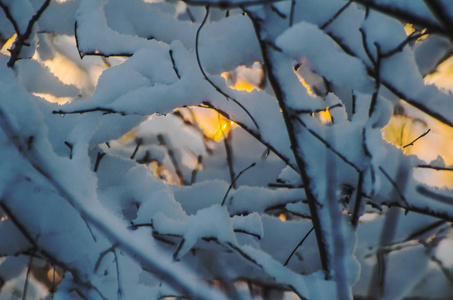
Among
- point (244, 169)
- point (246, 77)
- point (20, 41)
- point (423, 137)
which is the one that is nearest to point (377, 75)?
point (244, 169)

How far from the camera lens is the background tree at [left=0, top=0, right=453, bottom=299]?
2.64 feet

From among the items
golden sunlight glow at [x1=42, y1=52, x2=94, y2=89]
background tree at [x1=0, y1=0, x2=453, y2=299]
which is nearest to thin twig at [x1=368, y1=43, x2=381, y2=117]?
background tree at [x1=0, y1=0, x2=453, y2=299]

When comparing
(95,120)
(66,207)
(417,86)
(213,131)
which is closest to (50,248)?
(66,207)

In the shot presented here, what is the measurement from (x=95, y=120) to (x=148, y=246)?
398 mm

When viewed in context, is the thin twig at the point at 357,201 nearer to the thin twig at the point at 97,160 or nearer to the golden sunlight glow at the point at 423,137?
the golden sunlight glow at the point at 423,137

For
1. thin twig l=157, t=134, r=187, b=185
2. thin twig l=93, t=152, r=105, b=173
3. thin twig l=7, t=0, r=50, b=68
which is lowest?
thin twig l=157, t=134, r=187, b=185

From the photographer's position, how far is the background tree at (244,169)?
806mm

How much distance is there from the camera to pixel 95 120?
41.3 inches

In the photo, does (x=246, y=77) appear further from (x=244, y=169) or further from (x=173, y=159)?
(x=244, y=169)

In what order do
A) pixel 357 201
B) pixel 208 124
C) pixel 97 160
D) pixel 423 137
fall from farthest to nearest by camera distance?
pixel 208 124
pixel 423 137
pixel 97 160
pixel 357 201

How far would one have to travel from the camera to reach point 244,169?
106cm

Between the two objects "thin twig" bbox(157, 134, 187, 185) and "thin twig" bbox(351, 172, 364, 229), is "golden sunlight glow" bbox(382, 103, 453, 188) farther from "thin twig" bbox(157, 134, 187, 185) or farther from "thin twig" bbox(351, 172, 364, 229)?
"thin twig" bbox(157, 134, 187, 185)

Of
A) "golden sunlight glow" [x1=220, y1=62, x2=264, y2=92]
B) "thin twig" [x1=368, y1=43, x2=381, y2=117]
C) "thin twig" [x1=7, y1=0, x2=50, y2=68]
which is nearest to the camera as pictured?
"thin twig" [x1=368, y1=43, x2=381, y2=117]

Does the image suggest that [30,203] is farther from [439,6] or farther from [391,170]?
[439,6]
